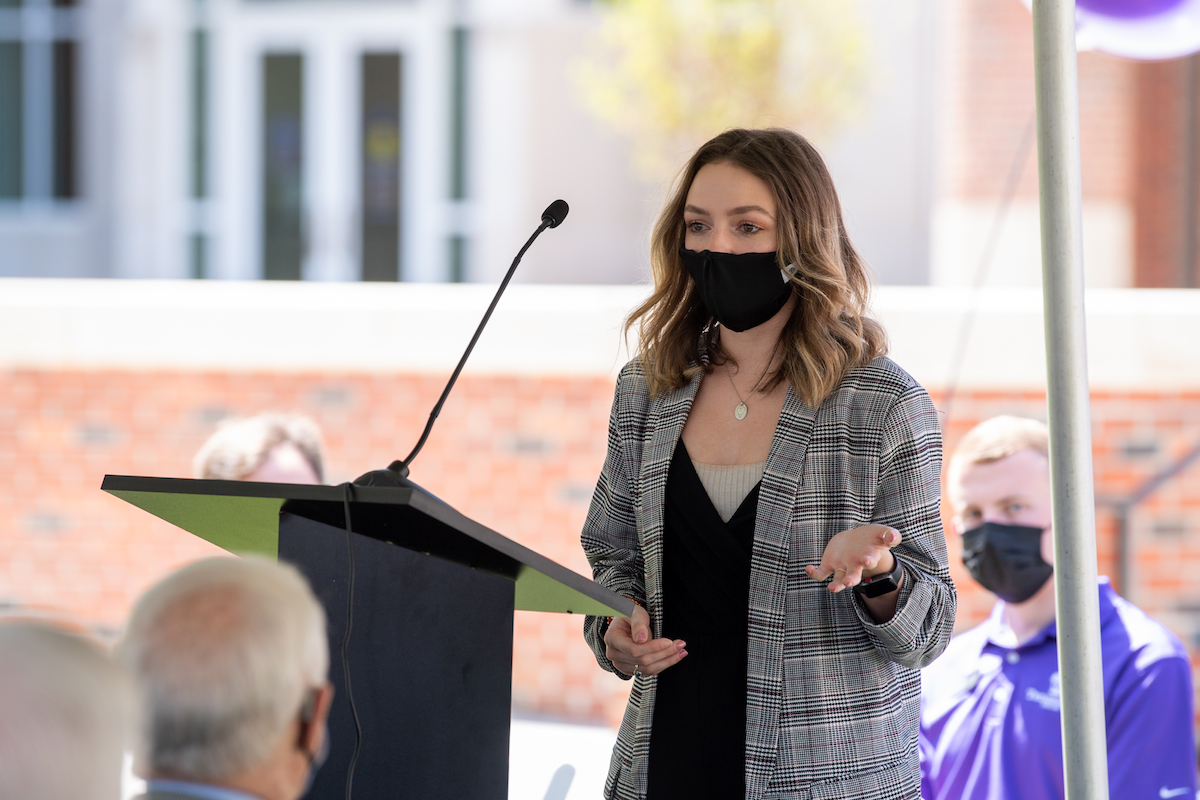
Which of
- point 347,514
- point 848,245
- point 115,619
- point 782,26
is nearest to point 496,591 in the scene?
point 347,514

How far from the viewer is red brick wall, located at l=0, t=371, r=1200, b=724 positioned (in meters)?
5.10

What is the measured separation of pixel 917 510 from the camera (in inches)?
66.2

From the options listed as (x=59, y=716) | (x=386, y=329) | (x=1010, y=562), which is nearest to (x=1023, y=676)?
(x=1010, y=562)

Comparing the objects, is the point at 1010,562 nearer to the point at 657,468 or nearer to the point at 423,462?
the point at 657,468

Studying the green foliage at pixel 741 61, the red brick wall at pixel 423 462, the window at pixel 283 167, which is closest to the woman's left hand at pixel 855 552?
the red brick wall at pixel 423 462

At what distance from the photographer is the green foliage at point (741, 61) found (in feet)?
29.0

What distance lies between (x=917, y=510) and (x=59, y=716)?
1152 millimetres

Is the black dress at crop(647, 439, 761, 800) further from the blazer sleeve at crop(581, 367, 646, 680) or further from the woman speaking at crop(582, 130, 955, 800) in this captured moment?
the blazer sleeve at crop(581, 367, 646, 680)

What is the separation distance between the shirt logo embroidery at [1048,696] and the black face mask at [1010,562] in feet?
0.73

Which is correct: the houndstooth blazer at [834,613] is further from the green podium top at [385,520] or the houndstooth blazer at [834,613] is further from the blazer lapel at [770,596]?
the green podium top at [385,520]

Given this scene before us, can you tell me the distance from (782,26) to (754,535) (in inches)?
312

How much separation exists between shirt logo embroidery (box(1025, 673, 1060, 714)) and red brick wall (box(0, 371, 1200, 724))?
2385mm

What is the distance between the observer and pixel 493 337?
557 cm

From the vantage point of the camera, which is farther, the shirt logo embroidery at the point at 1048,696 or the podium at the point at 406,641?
the shirt logo embroidery at the point at 1048,696
